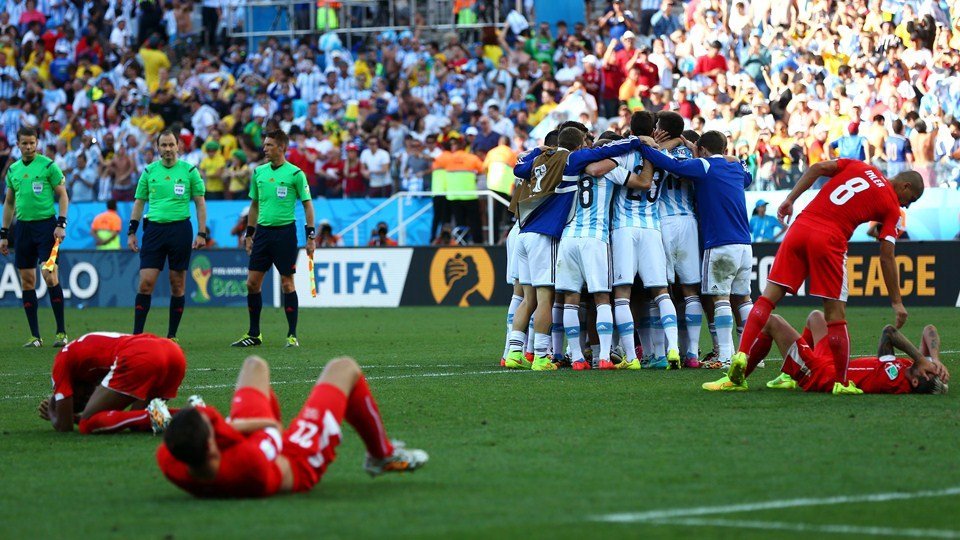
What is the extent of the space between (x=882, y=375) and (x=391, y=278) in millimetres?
15807

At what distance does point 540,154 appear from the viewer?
13.7m

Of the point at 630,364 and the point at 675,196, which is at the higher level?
the point at 675,196

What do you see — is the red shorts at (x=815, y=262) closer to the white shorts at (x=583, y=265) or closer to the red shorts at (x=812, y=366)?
the red shorts at (x=812, y=366)

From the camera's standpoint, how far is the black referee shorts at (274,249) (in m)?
17.2

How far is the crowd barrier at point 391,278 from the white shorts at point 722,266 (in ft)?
31.9

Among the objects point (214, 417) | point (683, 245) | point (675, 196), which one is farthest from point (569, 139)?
point (214, 417)

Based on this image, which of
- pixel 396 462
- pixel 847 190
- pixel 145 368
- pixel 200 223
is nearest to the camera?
pixel 396 462

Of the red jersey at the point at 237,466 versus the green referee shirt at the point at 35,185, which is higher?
the green referee shirt at the point at 35,185

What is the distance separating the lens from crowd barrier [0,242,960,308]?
2253cm

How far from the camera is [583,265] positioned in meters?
13.2

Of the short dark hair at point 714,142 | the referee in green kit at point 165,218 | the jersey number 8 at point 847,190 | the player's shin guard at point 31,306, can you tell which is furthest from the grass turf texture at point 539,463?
the player's shin guard at point 31,306

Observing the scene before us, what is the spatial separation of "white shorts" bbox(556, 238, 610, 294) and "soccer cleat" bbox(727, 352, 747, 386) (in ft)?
7.93

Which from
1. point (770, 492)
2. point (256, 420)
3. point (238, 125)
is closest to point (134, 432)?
point (256, 420)

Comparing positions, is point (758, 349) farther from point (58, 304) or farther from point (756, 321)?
point (58, 304)
